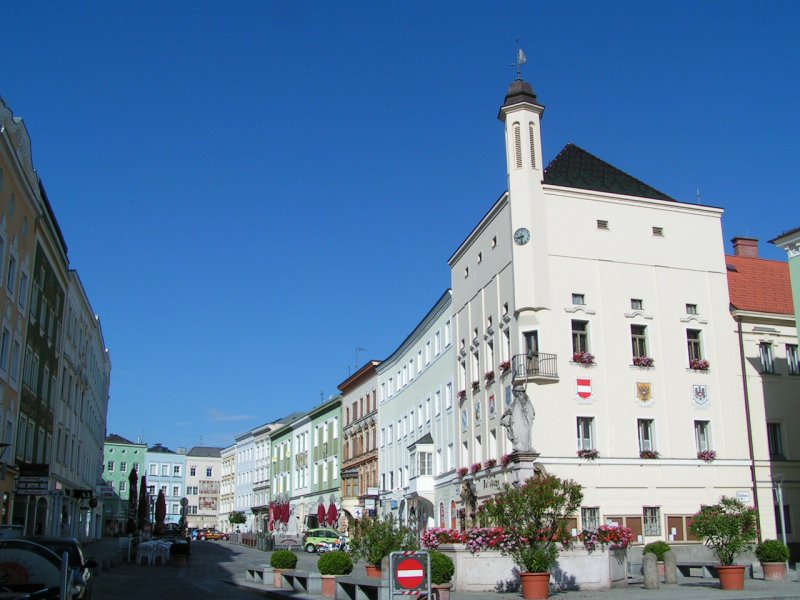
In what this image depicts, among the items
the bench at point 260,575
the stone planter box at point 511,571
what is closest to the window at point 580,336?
the stone planter box at point 511,571

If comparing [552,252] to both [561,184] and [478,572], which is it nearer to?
[561,184]

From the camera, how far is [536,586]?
20.1 metres

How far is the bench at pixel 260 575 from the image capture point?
26.6 metres

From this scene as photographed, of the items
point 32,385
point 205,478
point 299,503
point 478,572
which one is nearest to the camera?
point 478,572

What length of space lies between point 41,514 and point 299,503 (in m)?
43.0

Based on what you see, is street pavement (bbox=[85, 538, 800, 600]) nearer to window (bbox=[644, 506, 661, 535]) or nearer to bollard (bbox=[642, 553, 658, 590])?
bollard (bbox=[642, 553, 658, 590])

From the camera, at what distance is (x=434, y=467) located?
1882 inches

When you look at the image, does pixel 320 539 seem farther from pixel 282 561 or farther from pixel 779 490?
pixel 282 561

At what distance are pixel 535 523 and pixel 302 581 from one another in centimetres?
711

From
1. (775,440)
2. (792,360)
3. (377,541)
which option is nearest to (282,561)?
(377,541)

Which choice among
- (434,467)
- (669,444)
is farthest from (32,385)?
(669,444)

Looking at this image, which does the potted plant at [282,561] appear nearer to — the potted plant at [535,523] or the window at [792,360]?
the potted plant at [535,523]

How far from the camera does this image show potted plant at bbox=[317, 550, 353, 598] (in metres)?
22.4

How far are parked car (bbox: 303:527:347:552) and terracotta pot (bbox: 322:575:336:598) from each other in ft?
100
